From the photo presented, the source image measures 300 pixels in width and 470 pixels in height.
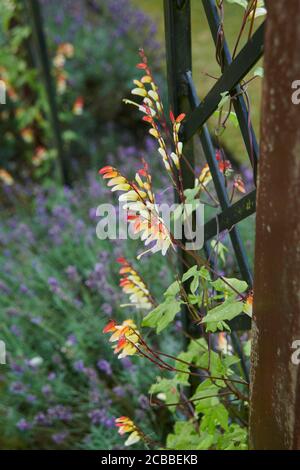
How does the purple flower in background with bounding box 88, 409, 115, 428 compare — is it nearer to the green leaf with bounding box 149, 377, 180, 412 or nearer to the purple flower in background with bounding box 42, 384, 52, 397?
→ the purple flower in background with bounding box 42, 384, 52, 397

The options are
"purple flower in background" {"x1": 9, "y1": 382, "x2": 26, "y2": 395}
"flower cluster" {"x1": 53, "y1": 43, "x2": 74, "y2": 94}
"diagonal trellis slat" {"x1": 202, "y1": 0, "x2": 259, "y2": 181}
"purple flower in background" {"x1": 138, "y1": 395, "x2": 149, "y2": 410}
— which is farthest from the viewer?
"flower cluster" {"x1": 53, "y1": 43, "x2": 74, "y2": 94}

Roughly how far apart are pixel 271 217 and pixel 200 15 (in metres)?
4.83

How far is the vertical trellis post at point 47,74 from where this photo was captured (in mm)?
3182

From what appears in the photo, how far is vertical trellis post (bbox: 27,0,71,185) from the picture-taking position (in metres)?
3.18

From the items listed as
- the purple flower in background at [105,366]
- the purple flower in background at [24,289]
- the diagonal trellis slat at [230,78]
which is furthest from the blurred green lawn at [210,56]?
the diagonal trellis slat at [230,78]

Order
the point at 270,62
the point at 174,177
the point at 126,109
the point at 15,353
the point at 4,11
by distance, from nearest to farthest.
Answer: the point at 270,62 → the point at 174,177 → the point at 15,353 → the point at 4,11 → the point at 126,109

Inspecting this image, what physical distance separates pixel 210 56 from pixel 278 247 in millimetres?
3898

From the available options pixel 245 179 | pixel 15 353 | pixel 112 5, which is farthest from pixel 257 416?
pixel 112 5

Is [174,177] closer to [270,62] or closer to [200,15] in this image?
[270,62]

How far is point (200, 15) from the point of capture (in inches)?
207

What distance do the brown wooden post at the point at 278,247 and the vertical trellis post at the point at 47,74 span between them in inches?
106

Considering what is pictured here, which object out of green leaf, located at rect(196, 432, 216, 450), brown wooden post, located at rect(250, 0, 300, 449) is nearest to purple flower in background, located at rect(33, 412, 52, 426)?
green leaf, located at rect(196, 432, 216, 450)

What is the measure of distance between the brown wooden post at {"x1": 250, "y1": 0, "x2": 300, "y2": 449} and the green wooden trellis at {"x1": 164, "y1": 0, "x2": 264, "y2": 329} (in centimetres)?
21

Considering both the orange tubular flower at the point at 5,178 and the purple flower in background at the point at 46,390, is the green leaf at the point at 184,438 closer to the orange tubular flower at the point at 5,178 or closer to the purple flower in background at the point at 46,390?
the purple flower in background at the point at 46,390
